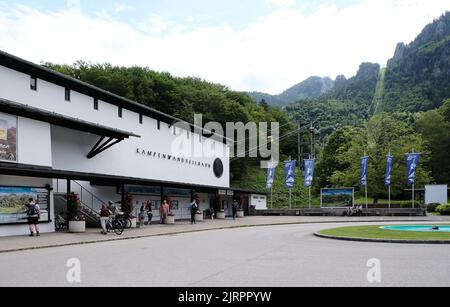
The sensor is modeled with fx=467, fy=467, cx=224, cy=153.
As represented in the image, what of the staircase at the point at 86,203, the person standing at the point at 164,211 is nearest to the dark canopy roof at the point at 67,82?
the staircase at the point at 86,203

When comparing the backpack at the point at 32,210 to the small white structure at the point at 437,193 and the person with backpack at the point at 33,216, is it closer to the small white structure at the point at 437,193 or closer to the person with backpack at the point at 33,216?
the person with backpack at the point at 33,216

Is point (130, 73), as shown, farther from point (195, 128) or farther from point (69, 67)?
point (195, 128)

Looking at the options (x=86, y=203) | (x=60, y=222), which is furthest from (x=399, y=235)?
(x=86, y=203)

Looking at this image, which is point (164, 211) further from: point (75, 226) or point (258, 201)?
point (258, 201)

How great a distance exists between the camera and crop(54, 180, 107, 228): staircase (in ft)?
96.2

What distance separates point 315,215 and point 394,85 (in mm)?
101310

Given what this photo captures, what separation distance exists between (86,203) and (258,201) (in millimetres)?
31254

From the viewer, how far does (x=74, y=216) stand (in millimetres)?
25500

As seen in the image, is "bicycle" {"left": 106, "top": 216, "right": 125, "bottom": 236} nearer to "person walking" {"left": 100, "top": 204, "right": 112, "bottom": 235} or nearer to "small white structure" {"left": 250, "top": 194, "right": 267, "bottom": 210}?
"person walking" {"left": 100, "top": 204, "right": 112, "bottom": 235}

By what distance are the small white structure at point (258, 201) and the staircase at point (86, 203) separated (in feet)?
92.5

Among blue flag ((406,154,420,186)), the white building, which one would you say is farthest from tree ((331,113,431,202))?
the white building

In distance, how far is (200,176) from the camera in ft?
166

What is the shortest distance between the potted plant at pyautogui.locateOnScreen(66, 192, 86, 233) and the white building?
103 cm
